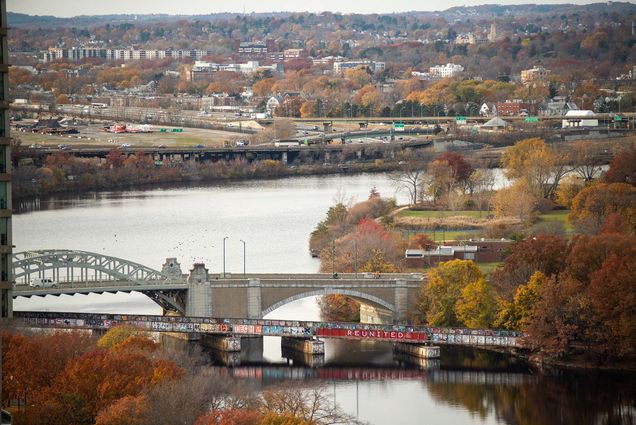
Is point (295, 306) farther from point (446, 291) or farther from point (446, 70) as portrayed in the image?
point (446, 70)

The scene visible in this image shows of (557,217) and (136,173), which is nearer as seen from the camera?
(557,217)

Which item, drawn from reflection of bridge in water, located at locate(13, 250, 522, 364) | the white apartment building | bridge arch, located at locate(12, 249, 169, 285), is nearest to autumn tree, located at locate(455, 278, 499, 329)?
reflection of bridge in water, located at locate(13, 250, 522, 364)

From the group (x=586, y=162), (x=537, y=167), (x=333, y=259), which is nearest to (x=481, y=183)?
(x=537, y=167)

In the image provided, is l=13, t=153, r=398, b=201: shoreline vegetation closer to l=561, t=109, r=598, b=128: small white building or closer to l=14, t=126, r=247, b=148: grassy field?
l=14, t=126, r=247, b=148: grassy field

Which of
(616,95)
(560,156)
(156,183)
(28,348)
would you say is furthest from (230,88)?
(28,348)

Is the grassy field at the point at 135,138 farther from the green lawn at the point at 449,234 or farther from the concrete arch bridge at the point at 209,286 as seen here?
the concrete arch bridge at the point at 209,286

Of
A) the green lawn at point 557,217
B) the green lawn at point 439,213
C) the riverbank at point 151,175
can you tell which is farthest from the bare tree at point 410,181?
the riverbank at point 151,175

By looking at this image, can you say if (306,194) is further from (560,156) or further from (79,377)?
(79,377)
